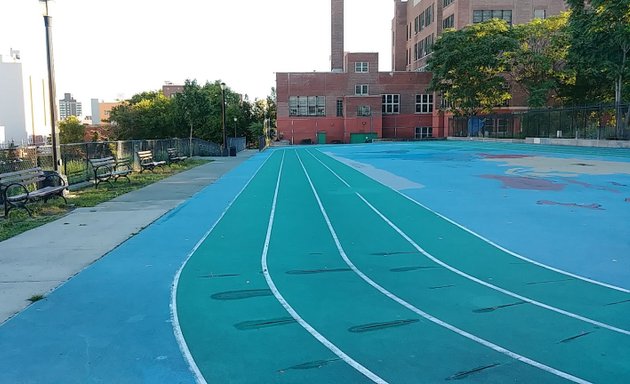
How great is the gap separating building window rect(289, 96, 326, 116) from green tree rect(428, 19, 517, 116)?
19893mm

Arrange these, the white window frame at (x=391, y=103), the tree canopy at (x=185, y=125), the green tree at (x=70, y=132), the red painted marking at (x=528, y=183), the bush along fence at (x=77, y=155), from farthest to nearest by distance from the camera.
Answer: the white window frame at (x=391, y=103) → the green tree at (x=70, y=132) → the tree canopy at (x=185, y=125) → the red painted marking at (x=528, y=183) → the bush along fence at (x=77, y=155)

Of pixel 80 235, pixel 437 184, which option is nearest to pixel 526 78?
pixel 437 184

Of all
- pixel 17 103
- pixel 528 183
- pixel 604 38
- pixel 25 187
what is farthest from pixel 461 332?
pixel 17 103

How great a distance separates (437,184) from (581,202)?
18.0 ft

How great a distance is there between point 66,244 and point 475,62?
180 ft

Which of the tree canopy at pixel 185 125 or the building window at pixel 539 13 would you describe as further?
the building window at pixel 539 13

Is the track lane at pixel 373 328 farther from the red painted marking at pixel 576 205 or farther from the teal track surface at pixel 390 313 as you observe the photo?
the red painted marking at pixel 576 205

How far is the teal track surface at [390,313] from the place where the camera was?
14.8 feet

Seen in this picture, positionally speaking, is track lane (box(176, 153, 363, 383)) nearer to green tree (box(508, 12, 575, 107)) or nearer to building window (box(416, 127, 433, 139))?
green tree (box(508, 12, 575, 107))

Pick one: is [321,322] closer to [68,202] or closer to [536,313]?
[536,313]

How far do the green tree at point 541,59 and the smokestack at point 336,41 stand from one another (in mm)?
30815

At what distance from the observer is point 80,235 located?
399 inches

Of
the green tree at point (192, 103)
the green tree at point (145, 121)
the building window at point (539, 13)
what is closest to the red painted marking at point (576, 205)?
the green tree at point (192, 103)

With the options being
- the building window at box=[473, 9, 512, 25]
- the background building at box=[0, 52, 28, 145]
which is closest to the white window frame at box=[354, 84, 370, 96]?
the building window at box=[473, 9, 512, 25]
